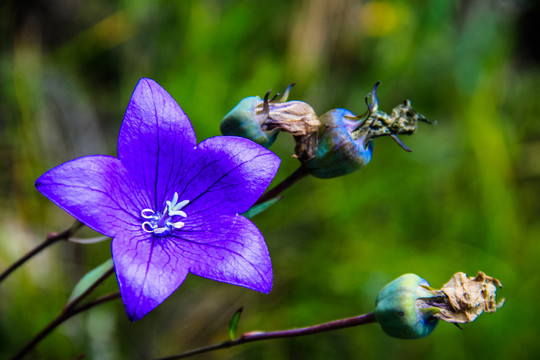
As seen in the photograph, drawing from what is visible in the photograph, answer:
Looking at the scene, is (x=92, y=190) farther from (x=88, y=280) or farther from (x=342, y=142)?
(x=342, y=142)

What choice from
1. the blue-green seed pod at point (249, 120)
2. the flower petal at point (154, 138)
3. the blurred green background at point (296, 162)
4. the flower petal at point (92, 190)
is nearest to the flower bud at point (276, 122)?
the blue-green seed pod at point (249, 120)

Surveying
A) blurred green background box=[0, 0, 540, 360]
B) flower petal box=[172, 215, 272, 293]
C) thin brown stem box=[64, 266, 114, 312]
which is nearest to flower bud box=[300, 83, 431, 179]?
flower petal box=[172, 215, 272, 293]

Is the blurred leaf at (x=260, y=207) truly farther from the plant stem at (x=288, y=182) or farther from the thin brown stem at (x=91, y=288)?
the thin brown stem at (x=91, y=288)

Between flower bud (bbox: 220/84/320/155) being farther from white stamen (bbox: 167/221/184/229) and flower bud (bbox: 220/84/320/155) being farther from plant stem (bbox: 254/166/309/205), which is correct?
white stamen (bbox: 167/221/184/229)

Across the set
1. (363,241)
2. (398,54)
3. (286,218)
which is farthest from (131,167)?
(398,54)

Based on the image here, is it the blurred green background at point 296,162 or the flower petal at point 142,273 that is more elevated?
the flower petal at point 142,273

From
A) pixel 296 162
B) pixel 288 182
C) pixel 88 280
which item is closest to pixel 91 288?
pixel 88 280
